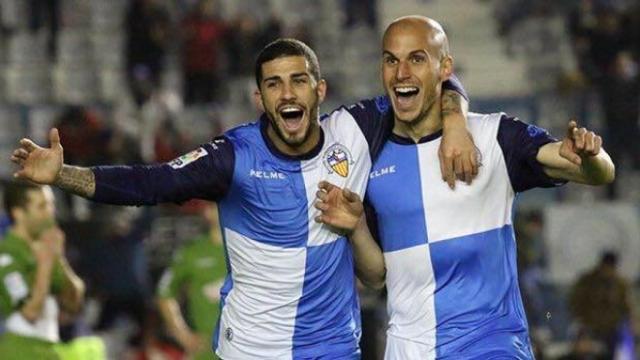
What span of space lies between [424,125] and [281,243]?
0.79 m

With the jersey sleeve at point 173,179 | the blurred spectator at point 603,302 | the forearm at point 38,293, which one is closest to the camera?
the jersey sleeve at point 173,179

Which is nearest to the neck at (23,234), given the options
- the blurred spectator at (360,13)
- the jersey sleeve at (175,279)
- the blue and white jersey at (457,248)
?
the jersey sleeve at (175,279)

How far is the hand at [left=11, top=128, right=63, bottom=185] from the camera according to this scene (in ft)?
22.4

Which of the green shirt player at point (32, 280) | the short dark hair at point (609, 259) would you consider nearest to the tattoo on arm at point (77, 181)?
the green shirt player at point (32, 280)

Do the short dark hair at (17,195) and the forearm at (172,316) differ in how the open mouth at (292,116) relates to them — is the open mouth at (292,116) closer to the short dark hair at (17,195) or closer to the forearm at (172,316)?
the short dark hair at (17,195)

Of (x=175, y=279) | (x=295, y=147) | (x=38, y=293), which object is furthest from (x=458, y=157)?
(x=175, y=279)

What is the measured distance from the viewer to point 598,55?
19.2 m

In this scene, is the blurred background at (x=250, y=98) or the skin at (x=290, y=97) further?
the blurred background at (x=250, y=98)

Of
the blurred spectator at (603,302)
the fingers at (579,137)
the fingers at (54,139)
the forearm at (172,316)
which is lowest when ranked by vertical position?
the blurred spectator at (603,302)

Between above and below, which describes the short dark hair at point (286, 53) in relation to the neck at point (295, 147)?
above

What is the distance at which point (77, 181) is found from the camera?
22.8 ft

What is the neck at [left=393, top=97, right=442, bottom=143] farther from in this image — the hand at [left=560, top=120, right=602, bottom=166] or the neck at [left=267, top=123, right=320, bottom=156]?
the hand at [left=560, top=120, right=602, bottom=166]

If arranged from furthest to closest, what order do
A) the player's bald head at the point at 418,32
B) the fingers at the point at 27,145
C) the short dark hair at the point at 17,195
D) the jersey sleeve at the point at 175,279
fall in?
the jersey sleeve at the point at 175,279 < the short dark hair at the point at 17,195 < the player's bald head at the point at 418,32 < the fingers at the point at 27,145

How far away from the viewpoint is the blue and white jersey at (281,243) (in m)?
7.34
